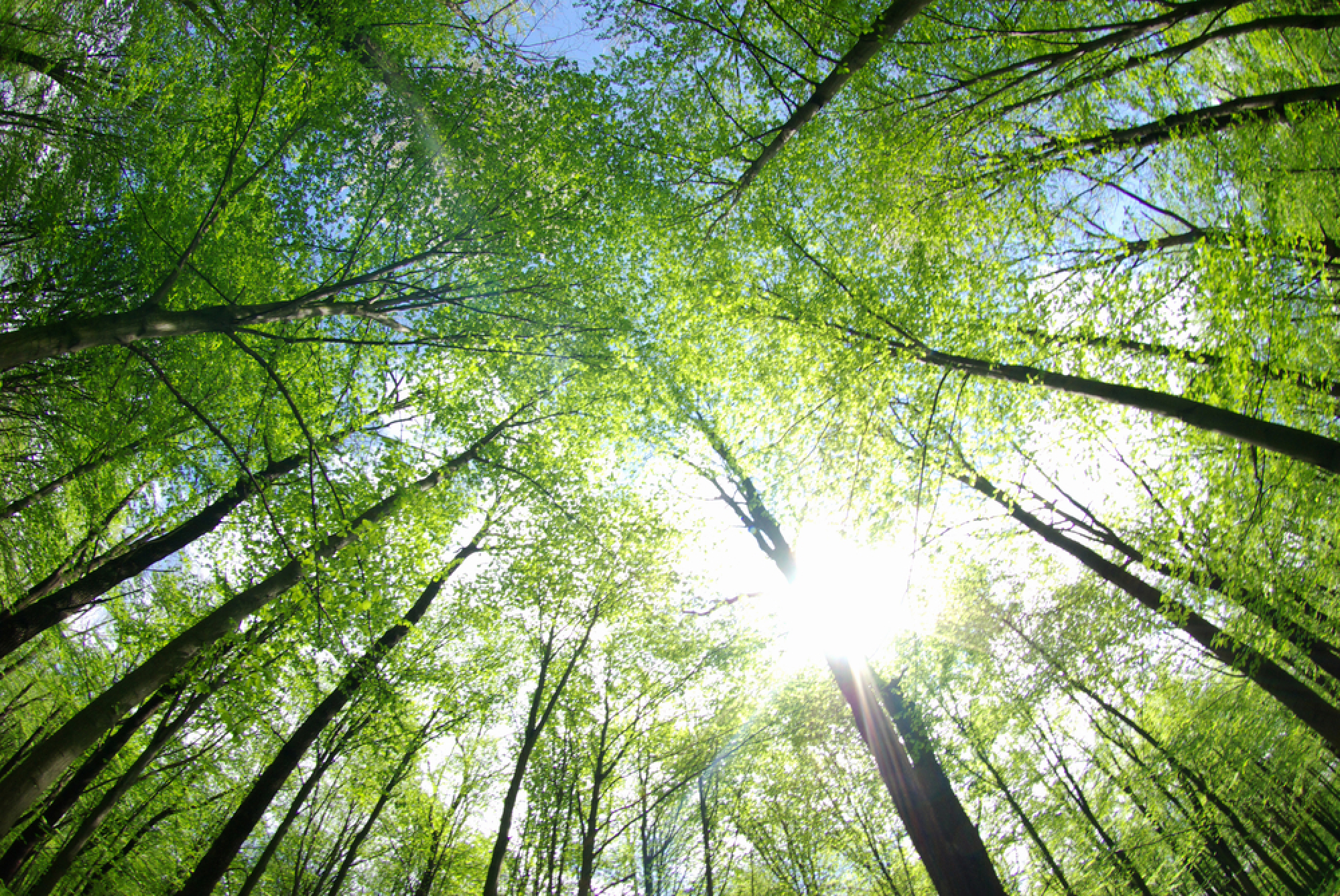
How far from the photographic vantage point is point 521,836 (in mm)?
12227

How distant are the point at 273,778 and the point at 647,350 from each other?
24.4ft

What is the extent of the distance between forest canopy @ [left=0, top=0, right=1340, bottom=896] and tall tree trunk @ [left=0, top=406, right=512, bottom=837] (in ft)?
0.10

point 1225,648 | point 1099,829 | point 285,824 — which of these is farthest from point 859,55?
point 1099,829

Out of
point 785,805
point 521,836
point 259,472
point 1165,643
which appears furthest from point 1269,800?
point 259,472

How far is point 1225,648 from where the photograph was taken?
5.18 meters

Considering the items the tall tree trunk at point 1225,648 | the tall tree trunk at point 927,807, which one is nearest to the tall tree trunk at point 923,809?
the tall tree trunk at point 927,807

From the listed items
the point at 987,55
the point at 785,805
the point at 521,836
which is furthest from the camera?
the point at 785,805

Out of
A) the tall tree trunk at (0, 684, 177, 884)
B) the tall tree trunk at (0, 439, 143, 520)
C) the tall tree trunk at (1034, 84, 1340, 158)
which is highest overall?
the tall tree trunk at (0, 439, 143, 520)

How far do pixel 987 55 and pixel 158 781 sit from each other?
1823cm

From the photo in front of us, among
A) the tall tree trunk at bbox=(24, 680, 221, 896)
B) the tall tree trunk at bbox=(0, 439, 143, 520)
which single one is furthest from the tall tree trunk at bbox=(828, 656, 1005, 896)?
the tall tree trunk at bbox=(0, 439, 143, 520)

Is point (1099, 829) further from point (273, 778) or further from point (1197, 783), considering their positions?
point (273, 778)

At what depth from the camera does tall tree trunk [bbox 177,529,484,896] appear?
18.1 feet

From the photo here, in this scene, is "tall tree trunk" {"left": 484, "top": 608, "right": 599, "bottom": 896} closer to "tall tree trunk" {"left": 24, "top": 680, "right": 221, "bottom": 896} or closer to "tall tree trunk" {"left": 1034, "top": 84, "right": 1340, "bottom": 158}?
"tall tree trunk" {"left": 24, "top": 680, "right": 221, "bottom": 896}

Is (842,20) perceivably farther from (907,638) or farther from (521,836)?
(521,836)
